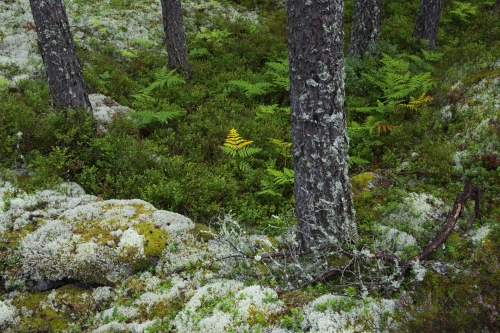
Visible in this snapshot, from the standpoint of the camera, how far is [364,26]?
33.8ft

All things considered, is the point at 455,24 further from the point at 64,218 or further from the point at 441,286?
the point at 64,218

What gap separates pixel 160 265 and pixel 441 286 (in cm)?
322

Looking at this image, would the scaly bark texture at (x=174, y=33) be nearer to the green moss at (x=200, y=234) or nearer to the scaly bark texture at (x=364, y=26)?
the scaly bark texture at (x=364, y=26)

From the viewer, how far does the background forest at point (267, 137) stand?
399 cm

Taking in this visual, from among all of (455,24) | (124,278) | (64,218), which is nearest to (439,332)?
(124,278)

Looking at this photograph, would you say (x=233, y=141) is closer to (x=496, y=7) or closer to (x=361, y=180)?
(x=361, y=180)

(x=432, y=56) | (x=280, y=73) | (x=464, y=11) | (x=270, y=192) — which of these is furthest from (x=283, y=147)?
(x=464, y=11)

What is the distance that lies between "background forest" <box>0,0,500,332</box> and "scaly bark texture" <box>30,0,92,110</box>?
40 centimetres

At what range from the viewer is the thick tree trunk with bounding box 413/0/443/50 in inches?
415

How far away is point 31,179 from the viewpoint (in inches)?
227

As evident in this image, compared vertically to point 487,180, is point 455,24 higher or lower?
higher

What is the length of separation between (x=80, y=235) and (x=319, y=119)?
3437mm

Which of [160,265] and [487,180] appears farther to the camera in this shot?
[487,180]

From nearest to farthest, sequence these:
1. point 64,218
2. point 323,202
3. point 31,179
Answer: point 323,202 → point 64,218 → point 31,179
